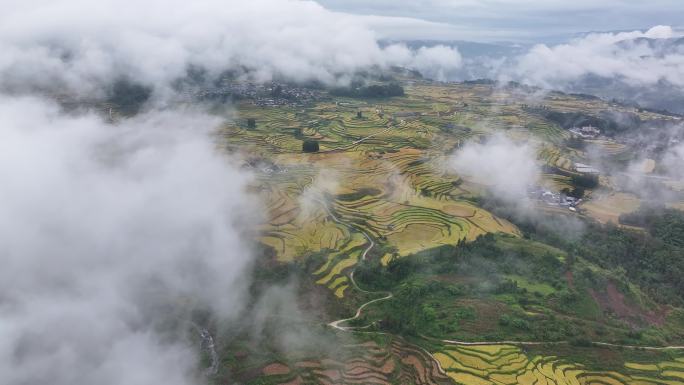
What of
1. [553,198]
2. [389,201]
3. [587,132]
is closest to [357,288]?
[389,201]

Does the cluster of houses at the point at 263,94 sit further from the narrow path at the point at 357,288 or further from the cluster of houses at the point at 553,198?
the cluster of houses at the point at 553,198

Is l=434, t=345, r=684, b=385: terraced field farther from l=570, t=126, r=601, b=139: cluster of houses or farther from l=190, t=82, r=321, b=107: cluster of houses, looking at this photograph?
l=190, t=82, r=321, b=107: cluster of houses

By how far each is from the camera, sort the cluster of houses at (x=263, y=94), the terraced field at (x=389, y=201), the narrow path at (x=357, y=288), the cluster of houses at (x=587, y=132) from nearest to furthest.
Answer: the terraced field at (x=389, y=201)
the narrow path at (x=357, y=288)
the cluster of houses at (x=587, y=132)
the cluster of houses at (x=263, y=94)

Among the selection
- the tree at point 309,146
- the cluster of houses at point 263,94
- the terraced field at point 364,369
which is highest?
the cluster of houses at point 263,94

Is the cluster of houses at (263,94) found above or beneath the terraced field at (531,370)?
above

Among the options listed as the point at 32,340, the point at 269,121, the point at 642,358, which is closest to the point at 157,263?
the point at 32,340

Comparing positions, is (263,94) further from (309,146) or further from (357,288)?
(357,288)

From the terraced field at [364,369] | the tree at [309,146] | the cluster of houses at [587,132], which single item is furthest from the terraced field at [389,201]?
the cluster of houses at [587,132]
